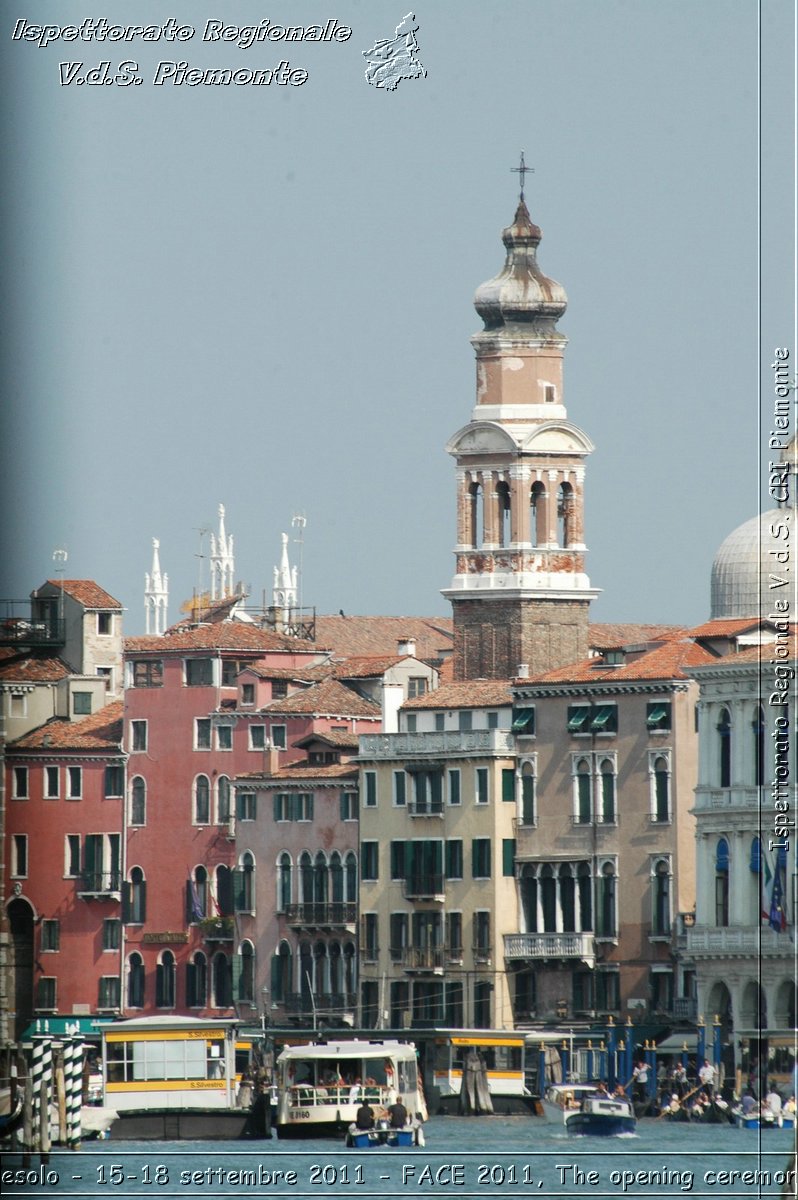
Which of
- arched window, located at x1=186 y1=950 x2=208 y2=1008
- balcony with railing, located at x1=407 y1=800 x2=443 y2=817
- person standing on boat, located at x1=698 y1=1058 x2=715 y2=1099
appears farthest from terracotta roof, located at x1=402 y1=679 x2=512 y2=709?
person standing on boat, located at x1=698 y1=1058 x2=715 y2=1099

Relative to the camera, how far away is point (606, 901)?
225 feet

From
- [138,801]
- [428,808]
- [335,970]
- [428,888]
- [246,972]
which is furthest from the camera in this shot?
[138,801]

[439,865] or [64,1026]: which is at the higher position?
[439,865]

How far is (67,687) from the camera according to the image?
7862 centimetres

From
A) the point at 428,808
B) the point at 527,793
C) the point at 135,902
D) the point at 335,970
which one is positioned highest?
the point at 527,793

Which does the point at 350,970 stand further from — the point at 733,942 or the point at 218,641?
the point at 733,942

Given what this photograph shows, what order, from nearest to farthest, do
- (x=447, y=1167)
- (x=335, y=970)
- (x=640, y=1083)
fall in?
(x=447, y=1167)
(x=640, y=1083)
(x=335, y=970)

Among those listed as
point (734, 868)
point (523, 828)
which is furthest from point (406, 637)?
point (734, 868)

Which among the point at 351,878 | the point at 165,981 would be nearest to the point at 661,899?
the point at 351,878

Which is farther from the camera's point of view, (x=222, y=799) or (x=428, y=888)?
(x=222, y=799)

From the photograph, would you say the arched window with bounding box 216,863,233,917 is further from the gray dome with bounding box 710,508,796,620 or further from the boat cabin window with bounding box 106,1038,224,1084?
the boat cabin window with bounding box 106,1038,224,1084

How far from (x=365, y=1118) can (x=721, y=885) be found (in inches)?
437

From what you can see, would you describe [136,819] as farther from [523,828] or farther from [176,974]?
[523,828]

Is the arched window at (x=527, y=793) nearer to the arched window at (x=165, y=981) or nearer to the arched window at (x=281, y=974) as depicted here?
the arched window at (x=281, y=974)
